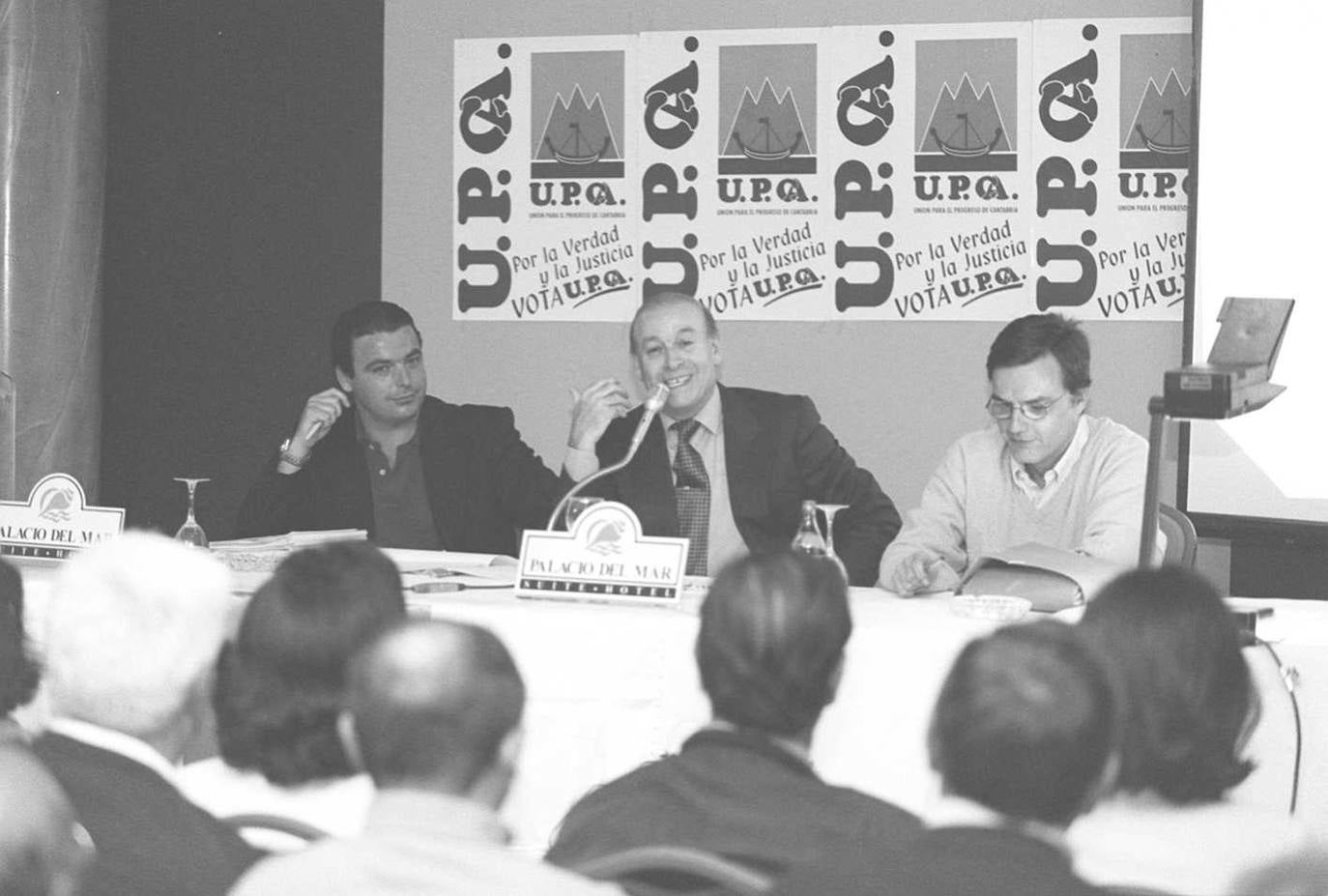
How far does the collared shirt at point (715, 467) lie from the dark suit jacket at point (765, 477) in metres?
0.02

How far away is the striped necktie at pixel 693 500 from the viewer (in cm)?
393

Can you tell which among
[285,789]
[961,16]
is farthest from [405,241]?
[285,789]

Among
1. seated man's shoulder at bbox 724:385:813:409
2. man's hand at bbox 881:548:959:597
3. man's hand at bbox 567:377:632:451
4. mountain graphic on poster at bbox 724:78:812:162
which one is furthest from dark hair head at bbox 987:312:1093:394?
mountain graphic on poster at bbox 724:78:812:162

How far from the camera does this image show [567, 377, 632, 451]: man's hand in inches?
150

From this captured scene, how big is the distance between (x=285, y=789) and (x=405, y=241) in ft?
12.3

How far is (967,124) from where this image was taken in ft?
16.3

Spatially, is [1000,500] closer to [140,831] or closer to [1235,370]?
[1235,370]

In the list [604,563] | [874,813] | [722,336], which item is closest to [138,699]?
[874,813]

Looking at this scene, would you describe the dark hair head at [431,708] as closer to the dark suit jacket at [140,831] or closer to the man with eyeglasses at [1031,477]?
the dark suit jacket at [140,831]

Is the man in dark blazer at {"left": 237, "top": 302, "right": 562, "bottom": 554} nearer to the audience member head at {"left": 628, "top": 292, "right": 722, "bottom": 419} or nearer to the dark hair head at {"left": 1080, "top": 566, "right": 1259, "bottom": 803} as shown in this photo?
the audience member head at {"left": 628, "top": 292, "right": 722, "bottom": 419}

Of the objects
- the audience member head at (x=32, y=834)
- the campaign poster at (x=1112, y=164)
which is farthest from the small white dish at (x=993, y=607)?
the campaign poster at (x=1112, y=164)

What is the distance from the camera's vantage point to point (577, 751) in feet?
9.12

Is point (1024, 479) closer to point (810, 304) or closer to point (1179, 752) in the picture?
point (810, 304)

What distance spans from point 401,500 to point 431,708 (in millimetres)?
2987
